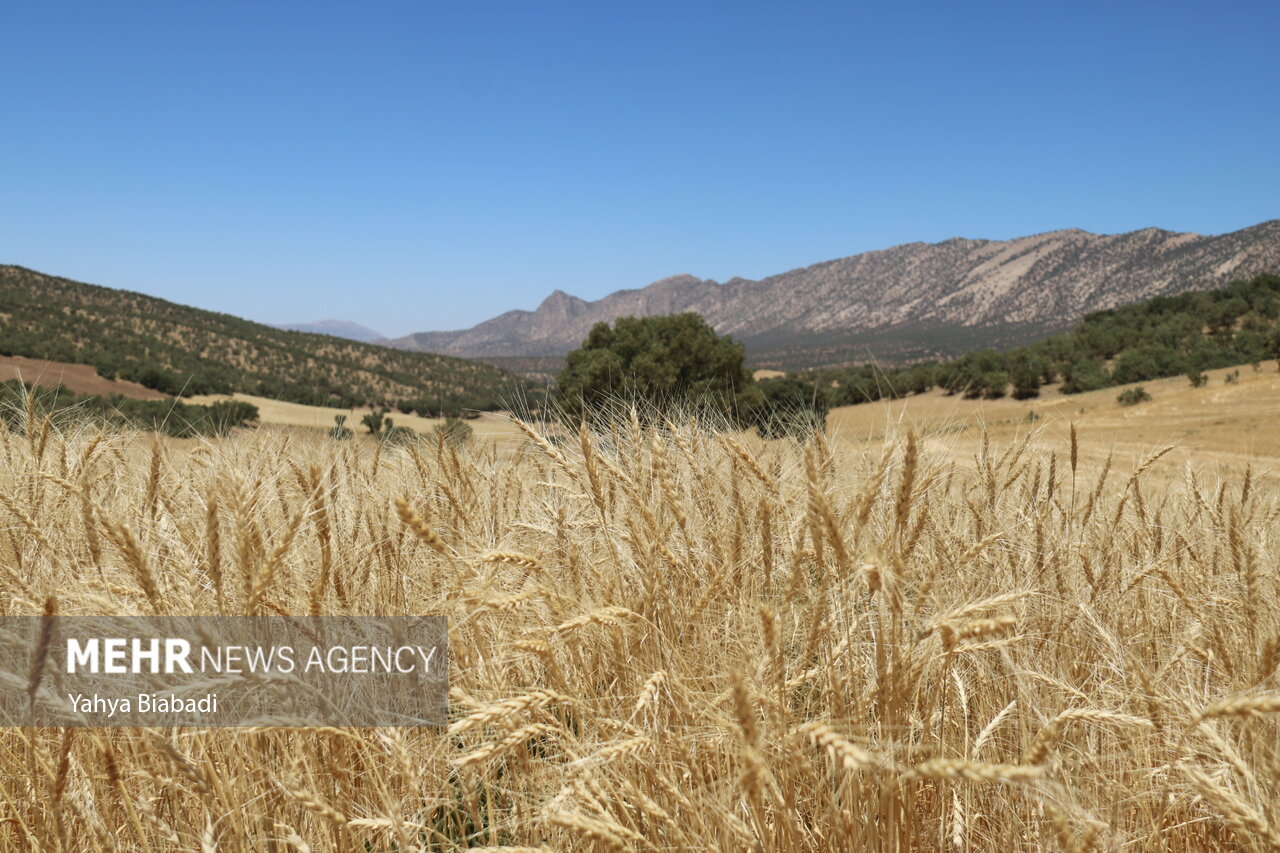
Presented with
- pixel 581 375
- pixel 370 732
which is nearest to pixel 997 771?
pixel 370 732

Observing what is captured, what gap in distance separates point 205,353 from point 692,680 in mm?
49463

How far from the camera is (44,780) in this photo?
1.68 metres

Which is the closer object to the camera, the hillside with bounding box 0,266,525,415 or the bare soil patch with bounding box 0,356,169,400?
the bare soil patch with bounding box 0,356,169,400

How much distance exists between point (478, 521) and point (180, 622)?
44.5 inches

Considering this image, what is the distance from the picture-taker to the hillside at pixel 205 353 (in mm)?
31188

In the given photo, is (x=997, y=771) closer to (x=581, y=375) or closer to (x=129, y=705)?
(x=129, y=705)

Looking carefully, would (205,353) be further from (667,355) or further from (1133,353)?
(1133,353)

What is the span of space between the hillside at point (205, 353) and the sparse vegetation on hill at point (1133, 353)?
21749 millimetres

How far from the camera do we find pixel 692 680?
1.77 meters

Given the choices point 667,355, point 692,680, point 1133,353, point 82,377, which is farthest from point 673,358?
point 1133,353

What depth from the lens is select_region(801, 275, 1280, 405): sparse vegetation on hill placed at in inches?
1182

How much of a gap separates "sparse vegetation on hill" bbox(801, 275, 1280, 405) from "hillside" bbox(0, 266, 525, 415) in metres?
21.7

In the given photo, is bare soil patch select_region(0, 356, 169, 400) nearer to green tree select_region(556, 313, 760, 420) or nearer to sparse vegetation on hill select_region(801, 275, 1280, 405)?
green tree select_region(556, 313, 760, 420)

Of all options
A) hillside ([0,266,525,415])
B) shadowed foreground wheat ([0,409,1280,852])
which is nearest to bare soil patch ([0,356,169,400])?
hillside ([0,266,525,415])
